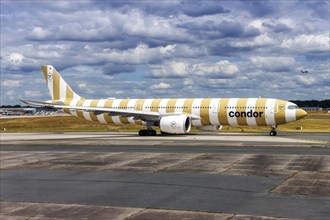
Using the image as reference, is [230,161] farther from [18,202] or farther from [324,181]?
[18,202]

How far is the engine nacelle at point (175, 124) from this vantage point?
144 ft

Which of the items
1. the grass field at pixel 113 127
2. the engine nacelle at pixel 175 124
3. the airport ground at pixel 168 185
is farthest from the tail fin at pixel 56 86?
the airport ground at pixel 168 185

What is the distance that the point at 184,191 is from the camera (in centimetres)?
1545

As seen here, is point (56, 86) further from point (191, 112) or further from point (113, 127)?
point (191, 112)

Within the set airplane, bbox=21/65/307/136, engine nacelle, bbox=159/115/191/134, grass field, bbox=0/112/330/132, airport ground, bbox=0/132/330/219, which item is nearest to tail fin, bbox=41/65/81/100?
airplane, bbox=21/65/307/136

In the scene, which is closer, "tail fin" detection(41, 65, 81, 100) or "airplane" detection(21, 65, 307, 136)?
"airplane" detection(21, 65, 307, 136)

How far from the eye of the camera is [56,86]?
57.1 meters

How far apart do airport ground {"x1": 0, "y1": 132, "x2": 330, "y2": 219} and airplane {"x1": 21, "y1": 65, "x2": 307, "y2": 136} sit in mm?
16332

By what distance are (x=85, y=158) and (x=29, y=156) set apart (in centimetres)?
433

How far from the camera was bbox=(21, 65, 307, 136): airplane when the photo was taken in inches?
1690

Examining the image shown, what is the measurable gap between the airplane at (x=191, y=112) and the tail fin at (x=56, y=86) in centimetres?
284

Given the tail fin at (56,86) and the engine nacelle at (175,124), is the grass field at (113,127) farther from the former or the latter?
the engine nacelle at (175,124)

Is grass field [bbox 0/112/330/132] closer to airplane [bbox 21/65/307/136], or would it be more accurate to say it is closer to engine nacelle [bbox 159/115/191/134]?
airplane [bbox 21/65/307/136]

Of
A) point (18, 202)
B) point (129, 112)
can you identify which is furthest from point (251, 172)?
point (129, 112)
